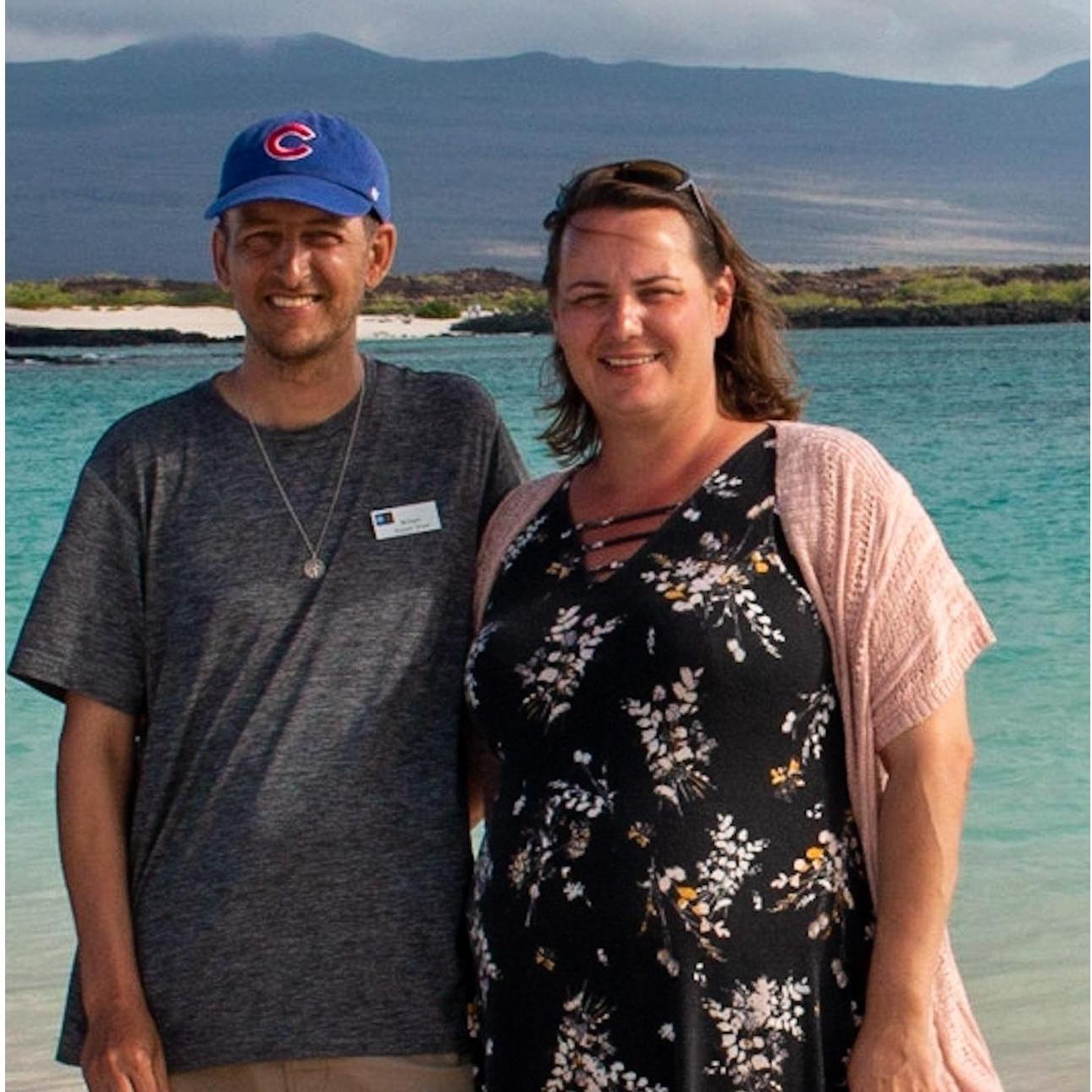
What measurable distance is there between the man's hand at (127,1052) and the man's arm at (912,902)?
0.82 m

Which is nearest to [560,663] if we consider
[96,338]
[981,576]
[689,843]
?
[689,843]

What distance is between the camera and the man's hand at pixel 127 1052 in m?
2.48

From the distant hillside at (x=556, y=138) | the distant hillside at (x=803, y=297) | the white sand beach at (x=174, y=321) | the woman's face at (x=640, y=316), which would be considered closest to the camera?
the woman's face at (x=640, y=316)

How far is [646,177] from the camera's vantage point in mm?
2541

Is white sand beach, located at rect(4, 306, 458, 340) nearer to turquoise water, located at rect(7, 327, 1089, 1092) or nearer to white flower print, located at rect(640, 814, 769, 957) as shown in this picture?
turquoise water, located at rect(7, 327, 1089, 1092)

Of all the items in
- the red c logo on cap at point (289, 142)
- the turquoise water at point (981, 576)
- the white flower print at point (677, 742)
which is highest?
the red c logo on cap at point (289, 142)

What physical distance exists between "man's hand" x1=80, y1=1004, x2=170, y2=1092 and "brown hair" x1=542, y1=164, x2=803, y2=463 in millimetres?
979

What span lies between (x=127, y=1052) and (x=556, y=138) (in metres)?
31.2

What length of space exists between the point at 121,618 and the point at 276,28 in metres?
30.4

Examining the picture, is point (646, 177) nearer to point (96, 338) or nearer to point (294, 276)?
point (294, 276)

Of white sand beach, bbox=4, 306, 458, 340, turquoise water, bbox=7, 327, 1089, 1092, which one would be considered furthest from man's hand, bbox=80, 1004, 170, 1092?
white sand beach, bbox=4, 306, 458, 340

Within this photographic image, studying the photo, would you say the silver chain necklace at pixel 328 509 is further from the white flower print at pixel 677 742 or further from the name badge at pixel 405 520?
the white flower print at pixel 677 742

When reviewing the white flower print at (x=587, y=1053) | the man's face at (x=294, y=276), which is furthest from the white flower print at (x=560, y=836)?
the man's face at (x=294, y=276)

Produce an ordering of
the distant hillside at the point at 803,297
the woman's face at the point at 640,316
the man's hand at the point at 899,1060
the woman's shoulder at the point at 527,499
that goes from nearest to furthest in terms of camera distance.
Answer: the man's hand at the point at 899,1060 → the woman's face at the point at 640,316 → the woman's shoulder at the point at 527,499 → the distant hillside at the point at 803,297
